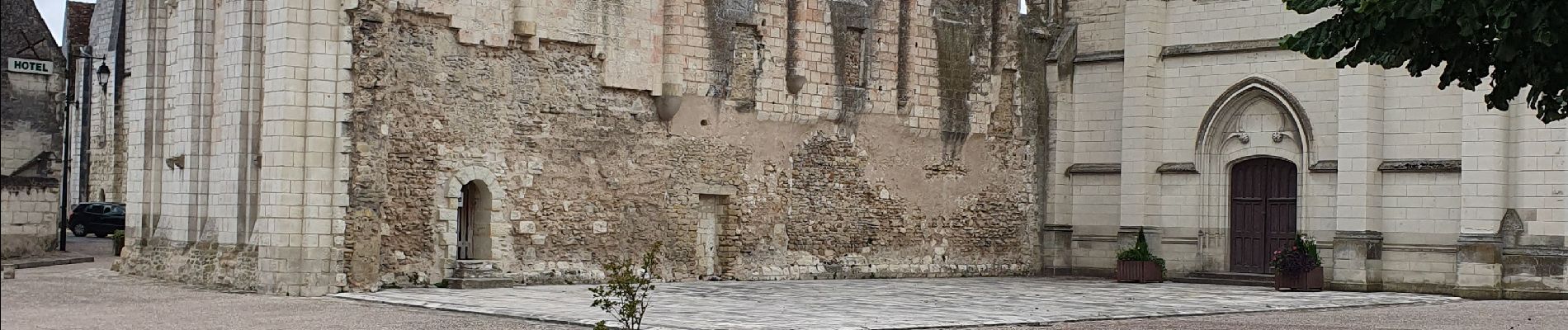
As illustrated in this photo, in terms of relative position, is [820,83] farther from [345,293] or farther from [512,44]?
[345,293]

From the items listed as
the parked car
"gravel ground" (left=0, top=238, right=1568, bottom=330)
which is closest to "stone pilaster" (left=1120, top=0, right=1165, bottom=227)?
"gravel ground" (left=0, top=238, right=1568, bottom=330)

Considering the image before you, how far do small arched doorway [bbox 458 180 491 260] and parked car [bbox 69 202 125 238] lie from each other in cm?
1365

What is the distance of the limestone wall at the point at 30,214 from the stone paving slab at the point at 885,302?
868 cm

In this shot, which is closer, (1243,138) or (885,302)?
(885,302)

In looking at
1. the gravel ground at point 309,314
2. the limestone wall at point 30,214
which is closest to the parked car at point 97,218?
Result: the limestone wall at point 30,214

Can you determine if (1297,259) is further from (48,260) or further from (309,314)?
(48,260)

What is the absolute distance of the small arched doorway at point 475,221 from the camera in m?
16.7

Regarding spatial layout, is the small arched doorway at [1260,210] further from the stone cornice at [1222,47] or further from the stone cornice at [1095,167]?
the stone cornice at [1095,167]

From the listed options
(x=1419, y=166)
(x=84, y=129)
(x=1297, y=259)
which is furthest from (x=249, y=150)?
(x=84, y=129)

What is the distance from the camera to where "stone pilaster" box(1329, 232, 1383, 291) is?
18922 mm

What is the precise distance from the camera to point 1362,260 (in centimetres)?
1895

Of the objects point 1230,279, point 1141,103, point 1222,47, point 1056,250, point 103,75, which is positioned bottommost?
point 1230,279

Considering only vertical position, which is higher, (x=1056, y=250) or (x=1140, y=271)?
(x=1056, y=250)

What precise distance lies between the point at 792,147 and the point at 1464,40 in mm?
10658
